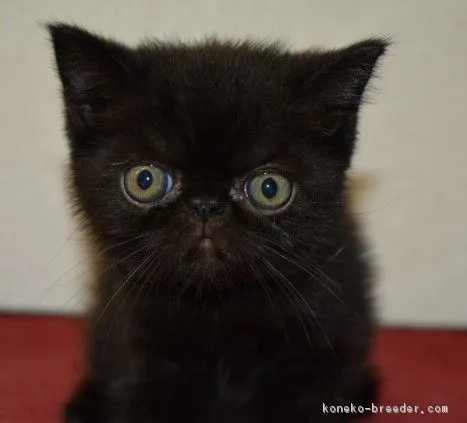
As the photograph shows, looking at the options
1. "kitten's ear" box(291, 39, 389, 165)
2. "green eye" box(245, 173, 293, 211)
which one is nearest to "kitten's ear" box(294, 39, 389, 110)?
"kitten's ear" box(291, 39, 389, 165)

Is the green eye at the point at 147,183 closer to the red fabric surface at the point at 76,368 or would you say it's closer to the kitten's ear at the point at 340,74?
the kitten's ear at the point at 340,74

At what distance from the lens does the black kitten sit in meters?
1.00

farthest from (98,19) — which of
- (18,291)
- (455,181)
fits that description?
(455,181)

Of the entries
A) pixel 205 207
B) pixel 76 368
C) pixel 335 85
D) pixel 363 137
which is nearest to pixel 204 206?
pixel 205 207

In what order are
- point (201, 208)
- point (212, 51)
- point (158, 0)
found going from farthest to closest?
point (158, 0)
point (212, 51)
point (201, 208)

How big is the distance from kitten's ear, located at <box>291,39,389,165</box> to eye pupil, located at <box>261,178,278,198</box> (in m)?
0.12

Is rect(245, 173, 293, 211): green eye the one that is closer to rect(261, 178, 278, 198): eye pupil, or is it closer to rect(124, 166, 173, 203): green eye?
rect(261, 178, 278, 198): eye pupil

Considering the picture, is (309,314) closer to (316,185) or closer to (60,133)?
(316,185)

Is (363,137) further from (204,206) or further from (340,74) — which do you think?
(204,206)

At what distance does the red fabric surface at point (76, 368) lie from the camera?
1301 mm

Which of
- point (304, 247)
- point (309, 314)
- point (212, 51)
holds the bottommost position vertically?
point (309, 314)

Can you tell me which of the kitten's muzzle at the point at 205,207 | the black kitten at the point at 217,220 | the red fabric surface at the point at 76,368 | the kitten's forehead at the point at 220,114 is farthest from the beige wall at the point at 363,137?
the kitten's muzzle at the point at 205,207

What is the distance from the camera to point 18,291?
73.3 inches

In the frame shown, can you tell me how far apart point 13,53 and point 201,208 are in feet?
3.34
